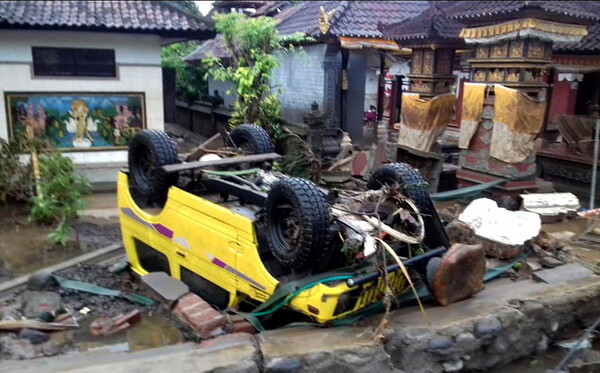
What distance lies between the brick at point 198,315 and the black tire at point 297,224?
0.78m

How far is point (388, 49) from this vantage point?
13.9m

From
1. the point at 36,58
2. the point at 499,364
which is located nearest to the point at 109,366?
the point at 499,364

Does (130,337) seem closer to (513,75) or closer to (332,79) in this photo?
(513,75)

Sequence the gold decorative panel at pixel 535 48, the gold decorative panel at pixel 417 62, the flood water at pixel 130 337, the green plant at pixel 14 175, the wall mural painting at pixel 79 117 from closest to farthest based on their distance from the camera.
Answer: the flood water at pixel 130 337 < the gold decorative panel at pixel 535 48 < the green plant at pixel 14 175 < the wall mural painting at pixel 79 117 < the gold decorative panel at pixel 417 62

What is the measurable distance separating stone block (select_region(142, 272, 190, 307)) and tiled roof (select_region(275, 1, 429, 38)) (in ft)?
30.5

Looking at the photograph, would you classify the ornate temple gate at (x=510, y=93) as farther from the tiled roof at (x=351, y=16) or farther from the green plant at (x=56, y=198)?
the green plant at (x=56, y=198)

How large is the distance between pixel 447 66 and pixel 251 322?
8.71 meters

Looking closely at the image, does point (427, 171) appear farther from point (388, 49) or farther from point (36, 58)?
point (36, 58)

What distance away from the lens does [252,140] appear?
21.3 ft

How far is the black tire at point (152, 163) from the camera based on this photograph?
5.57 meters

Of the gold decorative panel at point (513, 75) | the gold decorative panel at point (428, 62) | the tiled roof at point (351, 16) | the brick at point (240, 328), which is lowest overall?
the brick at point (240, 328)

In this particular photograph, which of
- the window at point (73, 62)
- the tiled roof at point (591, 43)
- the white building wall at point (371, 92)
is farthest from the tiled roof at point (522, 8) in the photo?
the white building wall at point (371, 92)

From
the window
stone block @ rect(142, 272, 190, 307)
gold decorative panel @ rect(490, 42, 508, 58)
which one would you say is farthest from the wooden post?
gold decorative panel @ rect(490, 42, 508, 58)

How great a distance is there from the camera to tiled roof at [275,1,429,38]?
529 inches
